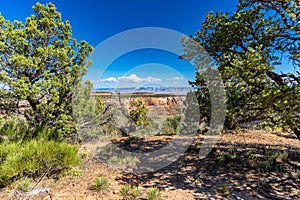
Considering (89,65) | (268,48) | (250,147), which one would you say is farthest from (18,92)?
(250,147)

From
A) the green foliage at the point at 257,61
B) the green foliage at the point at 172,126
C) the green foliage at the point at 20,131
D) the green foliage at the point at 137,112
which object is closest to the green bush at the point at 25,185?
the green foliage at the point at 20,131

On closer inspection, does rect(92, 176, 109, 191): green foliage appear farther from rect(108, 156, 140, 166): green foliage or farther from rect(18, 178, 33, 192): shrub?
rect(108, 156, 140, 166): green foliage

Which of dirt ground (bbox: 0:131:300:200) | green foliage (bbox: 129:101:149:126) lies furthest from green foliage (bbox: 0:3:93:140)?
green foliage (bbox: 129:101:149:126)

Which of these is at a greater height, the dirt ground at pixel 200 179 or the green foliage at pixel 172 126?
the green foliage at pixel 172 126

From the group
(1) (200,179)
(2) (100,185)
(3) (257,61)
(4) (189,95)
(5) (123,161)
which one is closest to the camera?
(3) (257,61)

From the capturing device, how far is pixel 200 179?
11.7 ft

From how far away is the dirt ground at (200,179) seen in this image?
9.40ft

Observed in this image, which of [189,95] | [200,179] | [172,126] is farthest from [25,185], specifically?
[172,126]

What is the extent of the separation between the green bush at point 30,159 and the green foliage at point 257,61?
3015 millimetres

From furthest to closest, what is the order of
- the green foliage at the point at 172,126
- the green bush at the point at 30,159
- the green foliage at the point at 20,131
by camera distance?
the green foliage at the point at 172,126 → the green foliage at the point at 20,131 → the green bush at the point at 30,159

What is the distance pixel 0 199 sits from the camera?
7.97ft

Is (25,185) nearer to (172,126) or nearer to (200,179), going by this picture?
(200,179)

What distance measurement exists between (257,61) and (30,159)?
3861 mm

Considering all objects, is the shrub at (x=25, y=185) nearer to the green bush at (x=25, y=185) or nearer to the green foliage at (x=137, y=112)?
the green bush at (x=25, y=185)
